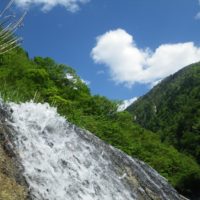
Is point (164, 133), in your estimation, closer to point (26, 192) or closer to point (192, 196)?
point (192, 196)

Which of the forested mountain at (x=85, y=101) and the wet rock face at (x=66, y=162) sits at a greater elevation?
the forested mountain at (x=85, y=101)

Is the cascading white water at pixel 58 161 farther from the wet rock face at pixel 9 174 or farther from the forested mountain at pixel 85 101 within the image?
the forested mountain at pixel 85 101

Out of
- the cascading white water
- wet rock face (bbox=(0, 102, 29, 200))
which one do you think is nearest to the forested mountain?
the cascading white water

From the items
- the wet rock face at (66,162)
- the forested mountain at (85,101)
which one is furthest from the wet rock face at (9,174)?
the forested mountain at (85,101)

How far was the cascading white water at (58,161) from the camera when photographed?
8867 mm

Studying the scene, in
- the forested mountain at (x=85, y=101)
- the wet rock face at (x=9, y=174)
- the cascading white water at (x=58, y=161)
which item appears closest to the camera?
the wet rock face at (x=9, y=174)

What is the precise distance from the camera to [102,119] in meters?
51.1

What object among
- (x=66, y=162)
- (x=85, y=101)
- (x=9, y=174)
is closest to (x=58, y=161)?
(x=66, y=162)

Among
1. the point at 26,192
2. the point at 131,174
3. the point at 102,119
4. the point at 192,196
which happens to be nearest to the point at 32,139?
the point at 26,192

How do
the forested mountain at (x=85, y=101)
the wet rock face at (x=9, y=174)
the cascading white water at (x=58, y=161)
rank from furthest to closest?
the forested mountain at (x=85, y=101) → the cascading white water at (x=58, y=161) → the wet rock face at (x=9, y=174)

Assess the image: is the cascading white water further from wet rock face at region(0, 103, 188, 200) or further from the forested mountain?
the forested mountain

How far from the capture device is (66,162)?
388 inches

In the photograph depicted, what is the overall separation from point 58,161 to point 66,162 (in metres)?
0.23

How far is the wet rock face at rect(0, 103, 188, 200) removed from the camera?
8.91 m
